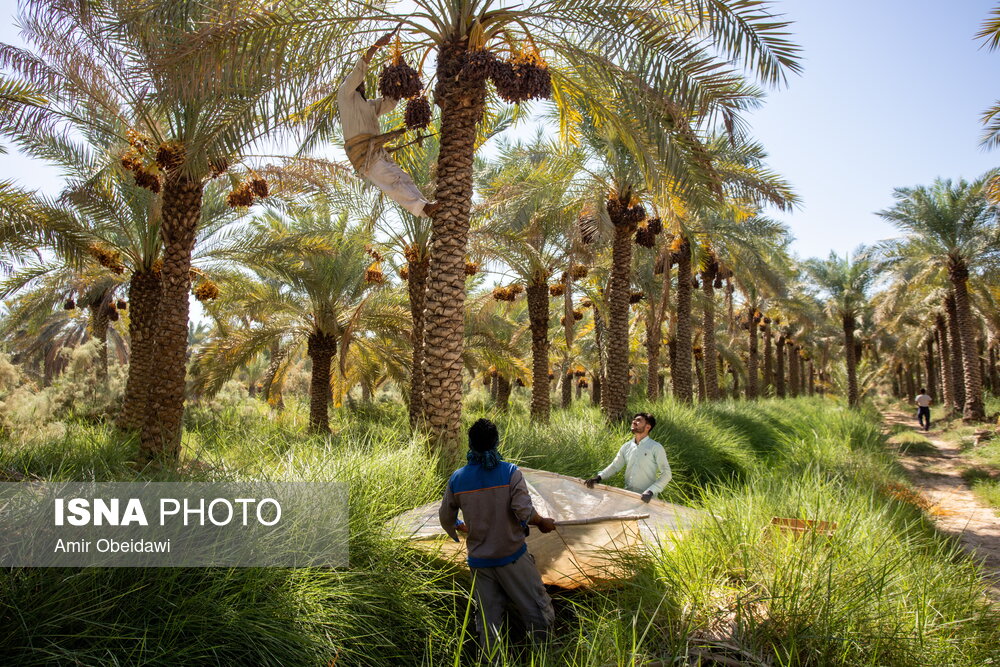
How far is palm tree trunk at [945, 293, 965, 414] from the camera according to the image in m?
28.0

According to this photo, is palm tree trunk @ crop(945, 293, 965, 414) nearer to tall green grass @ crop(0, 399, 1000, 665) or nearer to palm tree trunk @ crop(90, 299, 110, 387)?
tall green grass @ crop(0, 399, 1000, 665)

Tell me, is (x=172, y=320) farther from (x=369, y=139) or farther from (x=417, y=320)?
(x=417, y=320)

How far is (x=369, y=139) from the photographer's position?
7863 mm

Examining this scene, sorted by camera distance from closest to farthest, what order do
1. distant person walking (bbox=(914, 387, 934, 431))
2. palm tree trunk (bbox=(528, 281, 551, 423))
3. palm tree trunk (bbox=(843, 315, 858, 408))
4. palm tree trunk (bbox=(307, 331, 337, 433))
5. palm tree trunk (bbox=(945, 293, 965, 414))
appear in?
palm tree trunk (bbox=(307, 331, 337, 433)), palm tree trunk (bbox=(528, 281, 551, 423)), distant person walking (bbox=(914, 387, 934, 431)), palm tree trunk (bbox=(945, 293, 965, 414)), palm tree trunk (bbox=(843, 315, 858, 408))

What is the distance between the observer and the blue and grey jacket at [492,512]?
13.8 feet

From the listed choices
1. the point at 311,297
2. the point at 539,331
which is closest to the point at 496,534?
the point at 311,297

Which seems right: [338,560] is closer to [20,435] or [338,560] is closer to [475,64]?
[475,64]

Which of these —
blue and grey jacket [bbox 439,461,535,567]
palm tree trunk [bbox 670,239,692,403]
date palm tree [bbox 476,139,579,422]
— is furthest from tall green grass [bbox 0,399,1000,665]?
Answer: palm tree trunk [bbox 670,239,692,403]

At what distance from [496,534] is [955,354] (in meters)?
32.6

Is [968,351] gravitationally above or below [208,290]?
below

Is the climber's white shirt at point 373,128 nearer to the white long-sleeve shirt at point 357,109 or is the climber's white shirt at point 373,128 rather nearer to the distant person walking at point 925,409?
the white long-sleeve shirt at point 357,109

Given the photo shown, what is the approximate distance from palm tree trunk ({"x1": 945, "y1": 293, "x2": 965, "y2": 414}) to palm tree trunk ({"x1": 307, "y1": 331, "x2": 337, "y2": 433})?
2722 centimetres

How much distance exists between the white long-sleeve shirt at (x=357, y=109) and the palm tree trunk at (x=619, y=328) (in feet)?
26.7

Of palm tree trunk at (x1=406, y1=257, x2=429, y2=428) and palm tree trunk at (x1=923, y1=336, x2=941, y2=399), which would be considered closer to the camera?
palm tree trunk at (x1=406, y1=257, x2=429, y2=428)
